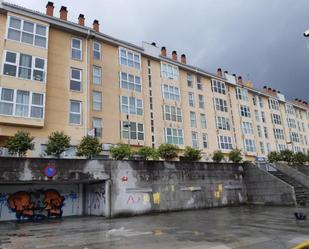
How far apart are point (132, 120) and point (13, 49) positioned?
45.9 feet

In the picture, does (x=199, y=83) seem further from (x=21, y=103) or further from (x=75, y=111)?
(x=21, y=103)

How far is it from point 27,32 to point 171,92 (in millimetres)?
19210

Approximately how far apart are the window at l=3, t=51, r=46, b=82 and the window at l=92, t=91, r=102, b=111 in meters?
6.12

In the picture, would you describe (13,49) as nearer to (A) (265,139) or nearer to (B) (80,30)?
(B) (80,30)

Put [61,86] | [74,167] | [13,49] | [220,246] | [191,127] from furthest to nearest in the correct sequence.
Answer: [191,127] < [61,86] < [13,49] < [74,167] < [220,246]

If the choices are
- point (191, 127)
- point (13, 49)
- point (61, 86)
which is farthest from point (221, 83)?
point (13, 49)

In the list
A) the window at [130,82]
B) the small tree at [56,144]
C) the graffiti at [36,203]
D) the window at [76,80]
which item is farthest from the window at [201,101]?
the graffiti at [36,203]

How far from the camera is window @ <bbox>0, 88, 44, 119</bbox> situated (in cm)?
2295

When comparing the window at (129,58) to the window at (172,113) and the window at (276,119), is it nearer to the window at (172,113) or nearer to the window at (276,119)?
the window at (172,113)

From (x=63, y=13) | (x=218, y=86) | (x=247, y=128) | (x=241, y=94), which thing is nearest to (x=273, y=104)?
(x=241, y=94)

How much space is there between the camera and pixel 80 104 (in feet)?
92.3

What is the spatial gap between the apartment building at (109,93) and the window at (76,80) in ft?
0.34

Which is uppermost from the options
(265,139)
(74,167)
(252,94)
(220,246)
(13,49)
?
(252,94)

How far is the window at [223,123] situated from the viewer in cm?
4197
